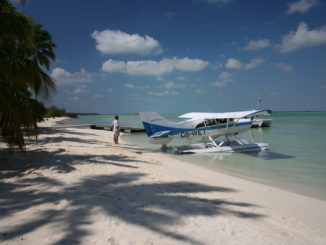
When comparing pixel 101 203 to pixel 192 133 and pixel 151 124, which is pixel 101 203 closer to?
pixel 151 124

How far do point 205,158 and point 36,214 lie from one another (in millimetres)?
8191

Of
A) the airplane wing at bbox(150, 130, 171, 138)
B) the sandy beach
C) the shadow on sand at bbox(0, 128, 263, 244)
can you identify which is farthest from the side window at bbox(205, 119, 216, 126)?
the shadow on sand at bbox(0, 128, 263, 244)

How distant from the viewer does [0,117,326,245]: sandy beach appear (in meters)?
2.66

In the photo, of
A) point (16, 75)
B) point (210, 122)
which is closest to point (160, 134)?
point (210, 122)

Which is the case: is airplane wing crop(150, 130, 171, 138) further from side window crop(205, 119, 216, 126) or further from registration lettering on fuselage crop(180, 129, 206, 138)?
side window crop(205, 119, 216, 126)

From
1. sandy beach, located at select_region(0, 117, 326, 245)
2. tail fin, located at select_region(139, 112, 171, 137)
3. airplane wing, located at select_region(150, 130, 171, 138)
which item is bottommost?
sandy beach, located at select_region(0, 117, 326, 245)

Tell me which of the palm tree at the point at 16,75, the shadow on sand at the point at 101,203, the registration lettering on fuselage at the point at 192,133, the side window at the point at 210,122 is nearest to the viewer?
the shadow on sand at the point at 101,203

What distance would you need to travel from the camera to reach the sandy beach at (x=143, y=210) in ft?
8.72

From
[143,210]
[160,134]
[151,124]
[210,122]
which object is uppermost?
[210,122]

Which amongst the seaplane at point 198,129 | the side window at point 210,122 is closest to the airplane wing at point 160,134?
the seaplane at point 198,129

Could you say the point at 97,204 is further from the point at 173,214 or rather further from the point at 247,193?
the point at 247,193

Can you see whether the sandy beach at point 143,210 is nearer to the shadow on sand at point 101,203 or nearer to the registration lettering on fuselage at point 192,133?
the shadow on sand at point 101,203

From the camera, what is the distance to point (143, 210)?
3375 mm

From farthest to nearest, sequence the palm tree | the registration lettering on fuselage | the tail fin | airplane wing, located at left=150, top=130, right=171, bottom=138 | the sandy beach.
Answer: the registration lettering on fuselage
the tail fin
airplane wing, located at left=150, top=130, right=171, bottom=138
the palm tree
the sandy beach
